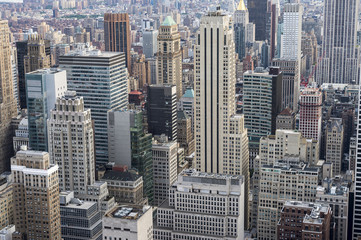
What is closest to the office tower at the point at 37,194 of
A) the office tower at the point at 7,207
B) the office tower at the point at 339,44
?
the office tower at the point at 7,207

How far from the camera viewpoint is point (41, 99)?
9156cm

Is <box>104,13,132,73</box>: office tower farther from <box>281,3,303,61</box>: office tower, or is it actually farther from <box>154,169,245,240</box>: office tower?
<box>154,169,245,240</box>: office tower

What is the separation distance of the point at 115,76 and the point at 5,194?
32530mm

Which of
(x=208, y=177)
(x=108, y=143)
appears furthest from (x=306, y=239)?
(x=108, y=143)

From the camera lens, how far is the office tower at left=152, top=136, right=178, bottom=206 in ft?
322

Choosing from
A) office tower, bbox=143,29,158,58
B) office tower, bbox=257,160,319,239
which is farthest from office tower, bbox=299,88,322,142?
office tower, bbox=143,29,158,58

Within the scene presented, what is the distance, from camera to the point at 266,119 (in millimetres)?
112312

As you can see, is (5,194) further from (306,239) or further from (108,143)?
(306,239)

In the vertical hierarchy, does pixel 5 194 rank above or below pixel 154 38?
below

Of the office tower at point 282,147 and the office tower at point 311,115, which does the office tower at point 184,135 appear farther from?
the office tower at point 282,147

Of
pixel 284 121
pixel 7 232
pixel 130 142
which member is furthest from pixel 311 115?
pixel 7 232

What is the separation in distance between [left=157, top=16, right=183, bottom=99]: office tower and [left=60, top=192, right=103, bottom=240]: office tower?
64240 millimetres

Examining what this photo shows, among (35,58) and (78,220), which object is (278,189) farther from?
(35,58)

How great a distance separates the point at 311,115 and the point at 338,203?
40.3 metres
